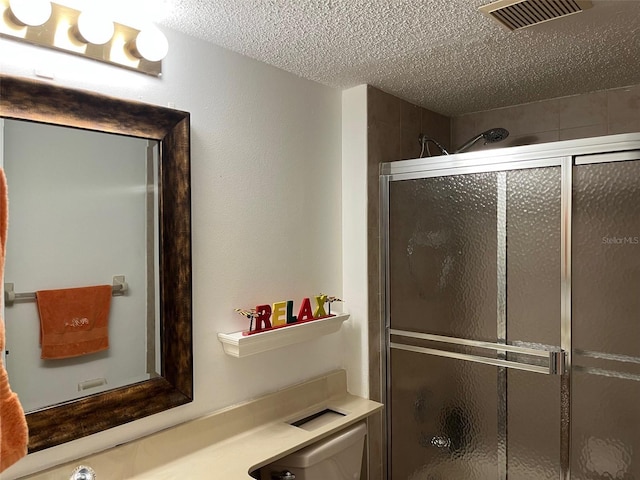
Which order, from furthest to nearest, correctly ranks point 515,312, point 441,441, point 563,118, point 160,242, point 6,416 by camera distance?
1. point 563,118
2. point 441,441
3. point 515,312
4. point 160,242
5. point 6,416

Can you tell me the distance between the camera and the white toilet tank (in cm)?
181

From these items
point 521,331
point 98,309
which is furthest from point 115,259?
point 521,331

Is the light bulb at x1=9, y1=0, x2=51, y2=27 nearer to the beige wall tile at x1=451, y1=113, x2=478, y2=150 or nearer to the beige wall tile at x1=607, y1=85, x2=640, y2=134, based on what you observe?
the beige wall tile at x1=451, y1=113, x2=478, y2=150

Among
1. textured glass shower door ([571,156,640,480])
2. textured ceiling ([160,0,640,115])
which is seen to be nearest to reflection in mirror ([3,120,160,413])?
textured ceiling ([160,0,640,115])

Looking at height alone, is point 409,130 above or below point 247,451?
above

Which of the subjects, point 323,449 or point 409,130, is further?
point 409,130

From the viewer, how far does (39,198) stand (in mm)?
1364

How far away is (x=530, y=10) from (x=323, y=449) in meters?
1.63

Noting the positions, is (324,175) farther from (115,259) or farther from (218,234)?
(115,259)

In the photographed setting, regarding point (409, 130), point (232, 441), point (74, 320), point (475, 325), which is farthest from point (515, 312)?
point (74, 320)

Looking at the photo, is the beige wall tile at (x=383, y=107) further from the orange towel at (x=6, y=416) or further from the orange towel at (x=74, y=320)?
the orange towel at (x=6, y=416)

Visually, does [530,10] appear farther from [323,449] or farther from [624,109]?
[323,449]

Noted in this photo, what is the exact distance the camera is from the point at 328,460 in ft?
6.18

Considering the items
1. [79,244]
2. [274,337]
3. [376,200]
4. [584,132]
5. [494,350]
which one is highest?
[584,132]
